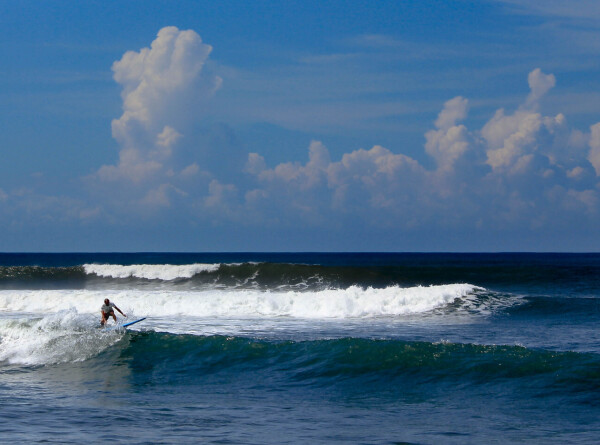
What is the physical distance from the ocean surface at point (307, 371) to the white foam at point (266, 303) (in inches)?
3.7

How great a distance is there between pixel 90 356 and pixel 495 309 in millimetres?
18395

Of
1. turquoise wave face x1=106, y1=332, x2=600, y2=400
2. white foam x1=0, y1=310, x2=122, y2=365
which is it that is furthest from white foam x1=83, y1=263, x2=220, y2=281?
turquoise wave face x1=106, y1=332, x2=600, y2=400

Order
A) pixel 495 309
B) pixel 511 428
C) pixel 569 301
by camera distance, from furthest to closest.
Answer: pixel 569 301
pixel 495 309
pixel 511 428

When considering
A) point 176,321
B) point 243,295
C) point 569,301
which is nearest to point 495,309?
point 569,301

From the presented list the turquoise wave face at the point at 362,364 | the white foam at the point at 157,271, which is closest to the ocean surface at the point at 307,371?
the turquoise wave face at the point at 362,364

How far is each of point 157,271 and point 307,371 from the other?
3837 cm

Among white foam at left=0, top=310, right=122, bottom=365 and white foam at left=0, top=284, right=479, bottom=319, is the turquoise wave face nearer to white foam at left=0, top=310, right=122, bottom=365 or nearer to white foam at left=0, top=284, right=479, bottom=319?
white foam at left=0, top=310, right=122, bottom=365

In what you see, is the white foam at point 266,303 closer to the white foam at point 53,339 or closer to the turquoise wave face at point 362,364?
the white foam at point 53,339

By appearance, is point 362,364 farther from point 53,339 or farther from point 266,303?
point 266,303

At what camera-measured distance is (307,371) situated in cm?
1639

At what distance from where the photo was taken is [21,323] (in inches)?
828

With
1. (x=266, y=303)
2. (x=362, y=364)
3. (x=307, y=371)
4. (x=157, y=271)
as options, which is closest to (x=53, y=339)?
(x=307, y=371)

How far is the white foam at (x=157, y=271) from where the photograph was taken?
5116 cm

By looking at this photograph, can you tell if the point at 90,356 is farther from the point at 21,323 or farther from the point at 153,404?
the point at 153,404
